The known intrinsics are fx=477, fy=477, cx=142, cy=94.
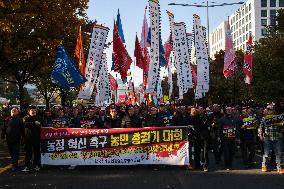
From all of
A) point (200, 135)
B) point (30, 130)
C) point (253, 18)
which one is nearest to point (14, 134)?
point (30, 130)

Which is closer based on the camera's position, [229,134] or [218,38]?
[229,134]

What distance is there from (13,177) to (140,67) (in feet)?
38.0

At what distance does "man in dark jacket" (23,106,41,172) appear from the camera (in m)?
13.4

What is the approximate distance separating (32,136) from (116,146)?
7.84 ft

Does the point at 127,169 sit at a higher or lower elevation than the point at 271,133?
lower

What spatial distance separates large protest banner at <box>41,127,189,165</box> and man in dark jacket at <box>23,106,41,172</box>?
35cm

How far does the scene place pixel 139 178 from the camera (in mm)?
11648

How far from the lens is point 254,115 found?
14484 millimetres

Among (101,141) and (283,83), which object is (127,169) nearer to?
(101,141)

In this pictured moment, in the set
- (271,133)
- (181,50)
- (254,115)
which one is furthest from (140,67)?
(271,133)

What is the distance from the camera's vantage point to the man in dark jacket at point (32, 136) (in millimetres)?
13422

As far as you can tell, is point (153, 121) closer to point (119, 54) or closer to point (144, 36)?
point (119, 54)

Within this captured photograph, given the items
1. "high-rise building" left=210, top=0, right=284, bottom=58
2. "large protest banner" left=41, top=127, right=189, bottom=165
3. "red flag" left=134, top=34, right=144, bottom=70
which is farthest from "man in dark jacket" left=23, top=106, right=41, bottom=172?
"high-rise building" left=210, top=0, right=284, bottom=58

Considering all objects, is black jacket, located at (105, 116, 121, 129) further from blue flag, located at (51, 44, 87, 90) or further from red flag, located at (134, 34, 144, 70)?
red flag, located at (134, 34, 144, 70)
